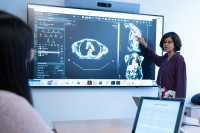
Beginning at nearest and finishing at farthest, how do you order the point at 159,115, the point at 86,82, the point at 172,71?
the point at 159,115 < the point at 172,71 < the point at 86,82

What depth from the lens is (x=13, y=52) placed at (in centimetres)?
80

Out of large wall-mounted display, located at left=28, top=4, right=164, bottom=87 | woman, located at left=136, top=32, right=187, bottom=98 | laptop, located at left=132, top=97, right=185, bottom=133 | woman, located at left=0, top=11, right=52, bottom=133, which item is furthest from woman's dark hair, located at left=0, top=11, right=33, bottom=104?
woman, located at left=136, top=32, right=187, bottom=98

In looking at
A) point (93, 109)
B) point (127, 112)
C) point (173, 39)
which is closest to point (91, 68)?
point (93, 109)

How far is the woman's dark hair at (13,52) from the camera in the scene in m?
0.79

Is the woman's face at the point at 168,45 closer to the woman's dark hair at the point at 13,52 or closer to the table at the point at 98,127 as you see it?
the table at the point at 98,127

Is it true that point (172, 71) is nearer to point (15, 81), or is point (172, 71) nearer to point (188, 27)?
point (188, 27)

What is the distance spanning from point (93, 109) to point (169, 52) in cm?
117

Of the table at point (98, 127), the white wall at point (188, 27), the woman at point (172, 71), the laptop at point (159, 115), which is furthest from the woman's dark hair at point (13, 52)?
the white wall at point (188, 27)

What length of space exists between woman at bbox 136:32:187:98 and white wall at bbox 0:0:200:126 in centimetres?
48

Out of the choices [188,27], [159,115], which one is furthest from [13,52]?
[188,27]

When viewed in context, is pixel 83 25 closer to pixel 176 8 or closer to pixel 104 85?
pixel 104 85

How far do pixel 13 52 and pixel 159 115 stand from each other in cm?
88

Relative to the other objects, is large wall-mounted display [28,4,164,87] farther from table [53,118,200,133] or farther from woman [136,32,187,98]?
table [53,118,200,133]

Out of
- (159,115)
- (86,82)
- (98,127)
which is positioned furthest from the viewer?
(86,82)
